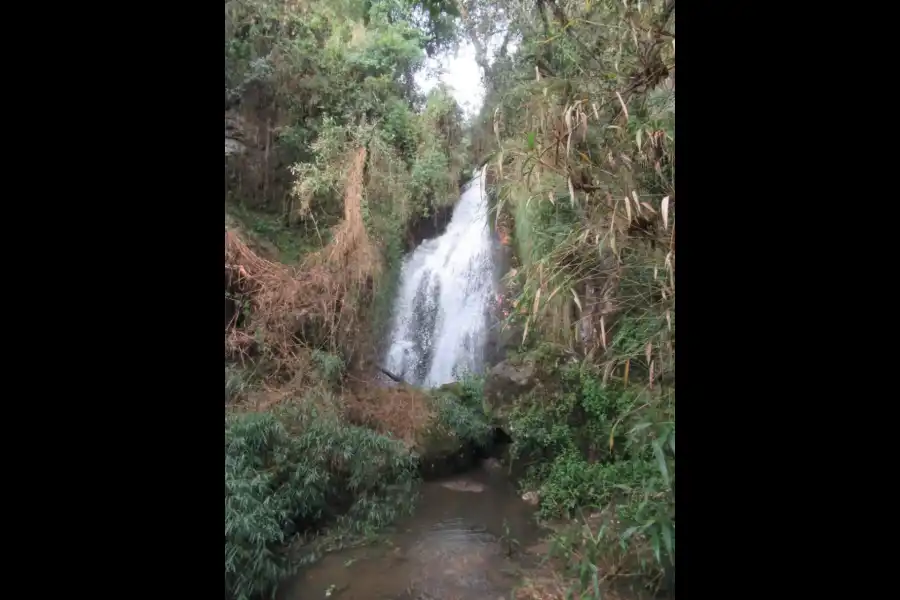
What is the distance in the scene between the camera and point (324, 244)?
491 centimetres

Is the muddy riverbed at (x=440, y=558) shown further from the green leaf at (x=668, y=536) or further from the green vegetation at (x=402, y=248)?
the green leaf at (x=668, y=536)

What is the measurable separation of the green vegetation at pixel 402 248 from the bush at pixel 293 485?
14 millimetres

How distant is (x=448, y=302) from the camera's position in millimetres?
6555

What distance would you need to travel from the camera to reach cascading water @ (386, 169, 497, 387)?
20.3ft

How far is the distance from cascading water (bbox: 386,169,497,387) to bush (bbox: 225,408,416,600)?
217cm

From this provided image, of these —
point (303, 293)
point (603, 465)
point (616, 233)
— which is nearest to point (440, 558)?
point (603, 465)

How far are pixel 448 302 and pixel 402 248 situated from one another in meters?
1.05
